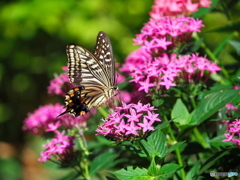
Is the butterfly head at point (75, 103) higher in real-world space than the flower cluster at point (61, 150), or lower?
higher

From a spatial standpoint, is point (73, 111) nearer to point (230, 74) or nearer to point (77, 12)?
point (230, 74)

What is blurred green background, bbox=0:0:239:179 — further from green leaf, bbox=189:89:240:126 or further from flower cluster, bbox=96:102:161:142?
flower cluster, bbox=96:102:161:142

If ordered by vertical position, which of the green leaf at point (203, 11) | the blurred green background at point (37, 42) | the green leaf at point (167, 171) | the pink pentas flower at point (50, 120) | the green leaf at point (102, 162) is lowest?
the green leaf at point (167, 171)

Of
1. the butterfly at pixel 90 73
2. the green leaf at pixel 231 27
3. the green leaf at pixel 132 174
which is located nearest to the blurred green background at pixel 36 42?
the green leaf at pixel 231 27

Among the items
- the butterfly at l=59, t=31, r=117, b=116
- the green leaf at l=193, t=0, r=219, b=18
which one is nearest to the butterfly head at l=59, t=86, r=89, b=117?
the butterfly at l=59, t=31, r=117, b=116

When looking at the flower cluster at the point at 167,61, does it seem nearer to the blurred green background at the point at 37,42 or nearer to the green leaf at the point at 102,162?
the green leaf at the point at 102,162

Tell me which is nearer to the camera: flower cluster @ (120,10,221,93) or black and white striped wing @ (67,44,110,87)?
flower cluster @ (120,10,221,93)
